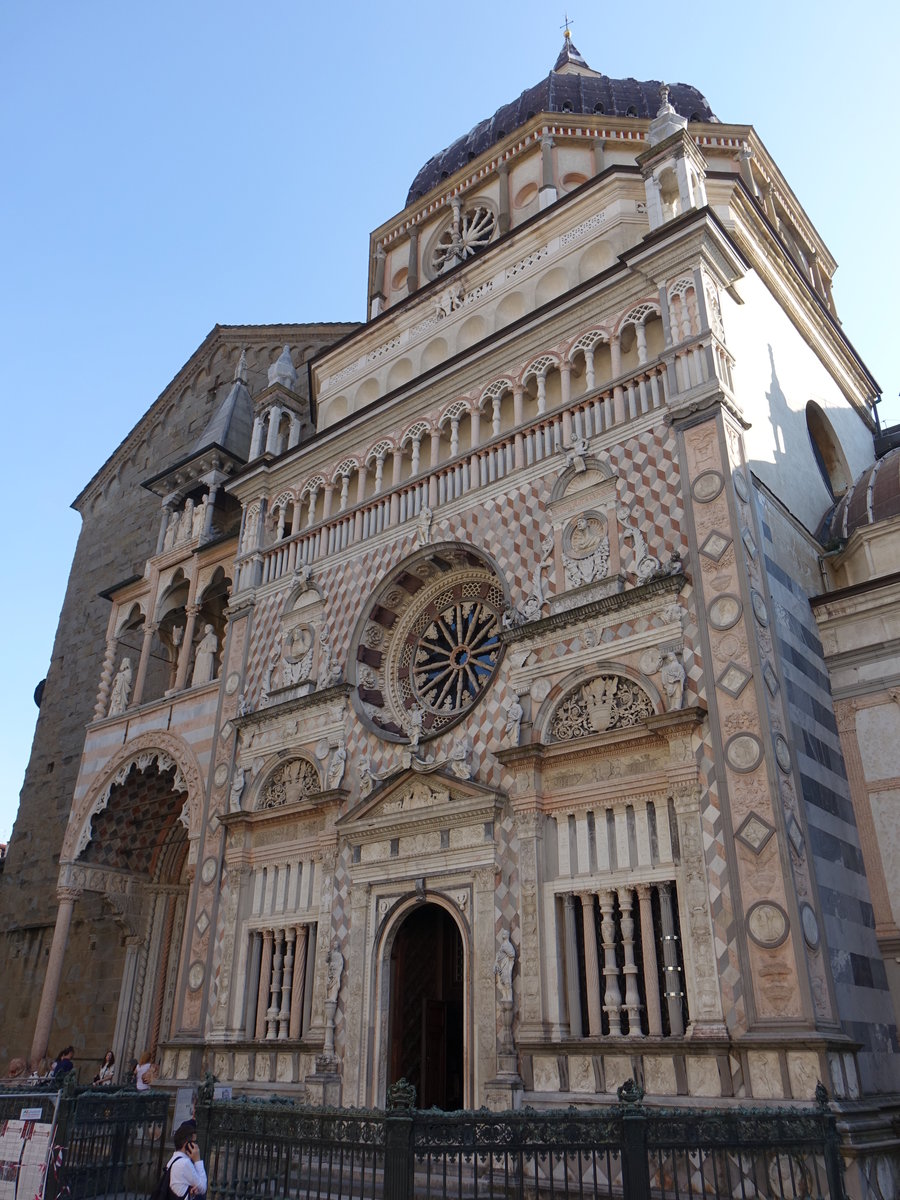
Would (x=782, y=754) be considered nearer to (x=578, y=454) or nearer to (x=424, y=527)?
(x=578, y=454)

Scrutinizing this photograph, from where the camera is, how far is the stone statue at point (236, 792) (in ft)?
54.2

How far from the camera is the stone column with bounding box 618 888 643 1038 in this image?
10.7 meters

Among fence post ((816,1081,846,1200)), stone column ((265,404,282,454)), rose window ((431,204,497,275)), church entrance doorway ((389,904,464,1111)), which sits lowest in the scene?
fence post ((816,1081,846,1200))

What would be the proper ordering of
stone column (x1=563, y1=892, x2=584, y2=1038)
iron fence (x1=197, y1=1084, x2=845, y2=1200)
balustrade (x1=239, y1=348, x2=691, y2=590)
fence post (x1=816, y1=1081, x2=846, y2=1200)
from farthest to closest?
balustrade (x1=239, y1=348, x2=691, y2=590) → stone column (x1=563, y1=892, x2=584, y2=1038) → fence post (x1=816, y1=1081, x2=846, y2=1200) → iron fence (x1=197, y1=1084, x2=845, y2=1200)

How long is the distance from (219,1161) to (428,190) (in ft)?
70.2

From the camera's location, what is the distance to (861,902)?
11.4m

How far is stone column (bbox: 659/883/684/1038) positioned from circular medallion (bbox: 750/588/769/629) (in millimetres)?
3226

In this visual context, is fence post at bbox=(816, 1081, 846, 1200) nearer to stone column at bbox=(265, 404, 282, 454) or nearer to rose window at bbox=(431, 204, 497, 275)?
stone column at bbox=(265, 404, 282, 454)

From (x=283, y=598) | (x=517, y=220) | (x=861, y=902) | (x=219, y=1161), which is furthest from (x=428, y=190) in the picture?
(x=219, y=1161)

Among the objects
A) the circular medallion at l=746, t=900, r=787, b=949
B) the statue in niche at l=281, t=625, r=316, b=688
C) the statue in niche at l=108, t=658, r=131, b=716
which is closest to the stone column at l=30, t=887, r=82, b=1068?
the statue in niche at l=108, t=658, r=131, b=716

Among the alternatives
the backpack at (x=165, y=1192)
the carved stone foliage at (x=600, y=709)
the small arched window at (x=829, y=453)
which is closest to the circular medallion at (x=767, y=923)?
the carved stone foliage at (x=600, y=709)

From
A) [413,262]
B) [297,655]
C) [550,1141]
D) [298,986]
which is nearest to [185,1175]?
[550,1141]

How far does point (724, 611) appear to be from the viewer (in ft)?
37.6

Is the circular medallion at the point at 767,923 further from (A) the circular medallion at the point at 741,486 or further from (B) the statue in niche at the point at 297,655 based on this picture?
(B) the statue in niche at the point at 297,655
